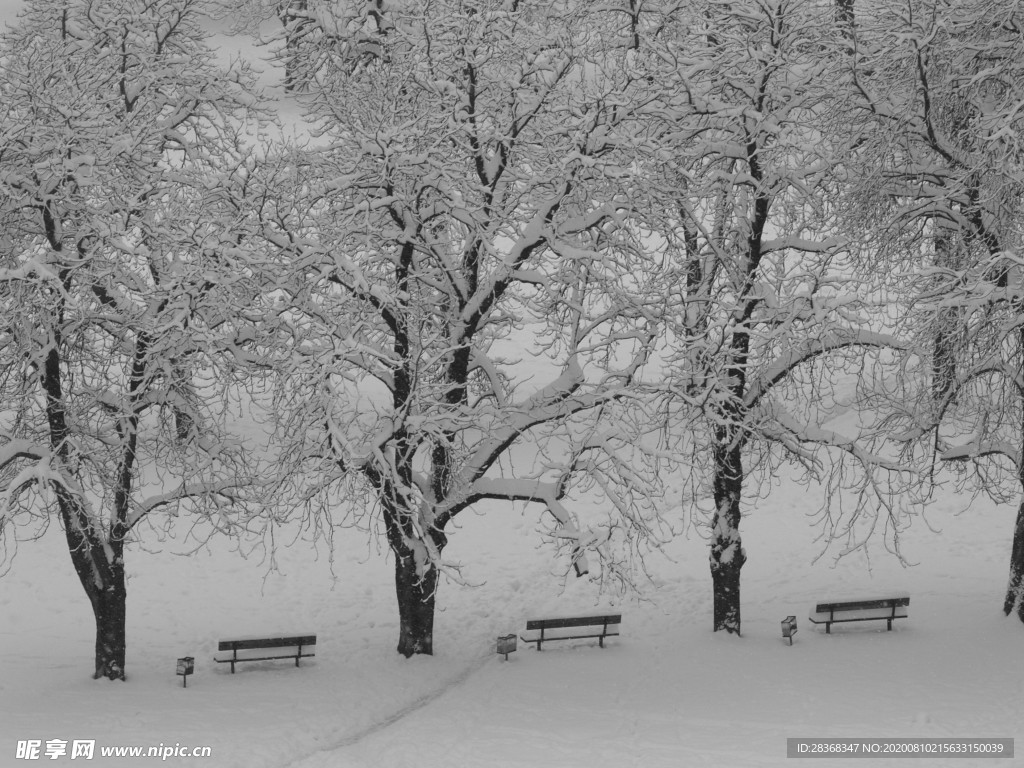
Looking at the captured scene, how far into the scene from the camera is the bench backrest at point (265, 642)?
1545cm

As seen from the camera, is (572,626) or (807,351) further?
(572,626)

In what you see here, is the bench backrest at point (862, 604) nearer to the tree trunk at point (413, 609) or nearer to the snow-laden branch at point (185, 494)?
the tree trunk at point (413, 609)

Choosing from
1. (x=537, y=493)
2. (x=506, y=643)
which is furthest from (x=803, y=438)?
(x=506, y=643)

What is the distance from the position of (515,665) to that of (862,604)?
16.5 feet

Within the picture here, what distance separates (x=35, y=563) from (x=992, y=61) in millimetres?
16785

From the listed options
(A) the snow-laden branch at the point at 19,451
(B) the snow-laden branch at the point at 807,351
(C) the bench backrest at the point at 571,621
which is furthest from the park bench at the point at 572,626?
(A) the snow-laden branch at the point at 19,451

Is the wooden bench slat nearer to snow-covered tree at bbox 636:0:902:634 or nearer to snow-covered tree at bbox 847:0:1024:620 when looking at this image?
snow-covered tree at bbox 636:0:902:634

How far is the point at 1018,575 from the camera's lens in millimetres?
16047

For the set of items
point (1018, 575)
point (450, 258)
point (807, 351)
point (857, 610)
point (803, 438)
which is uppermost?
point (450, 258)

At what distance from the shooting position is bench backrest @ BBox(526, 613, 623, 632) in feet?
53.0

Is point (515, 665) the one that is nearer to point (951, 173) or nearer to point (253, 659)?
point (253, 659)

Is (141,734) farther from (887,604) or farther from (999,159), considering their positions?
(999,159)

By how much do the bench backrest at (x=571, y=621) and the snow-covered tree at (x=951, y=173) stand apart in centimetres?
475

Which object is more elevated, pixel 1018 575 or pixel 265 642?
pixel 1018 575
